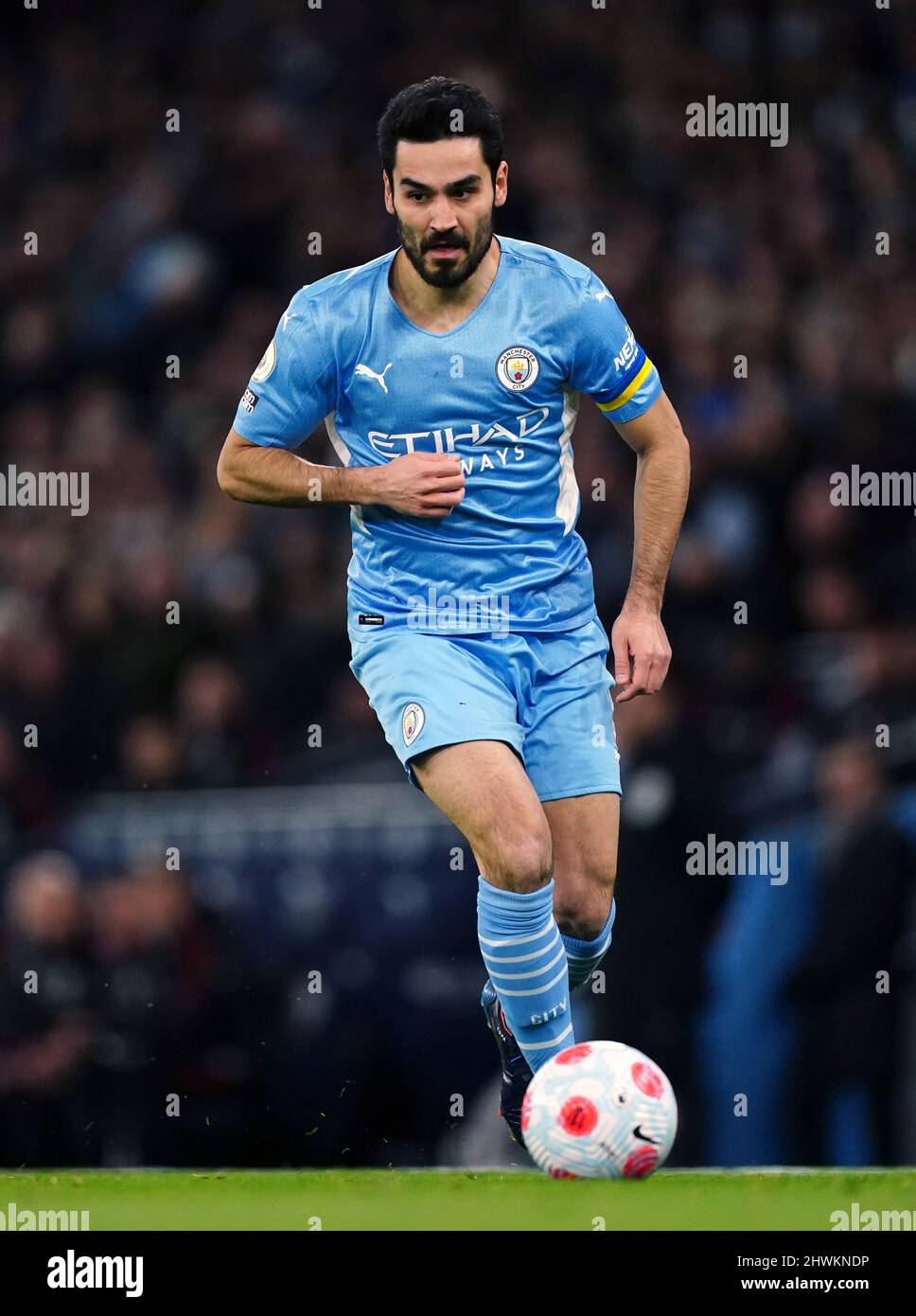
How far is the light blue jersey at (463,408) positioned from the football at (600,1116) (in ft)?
3.87

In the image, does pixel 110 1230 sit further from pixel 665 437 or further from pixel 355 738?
pixel 355 738

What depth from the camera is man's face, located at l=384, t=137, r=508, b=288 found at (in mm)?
5188

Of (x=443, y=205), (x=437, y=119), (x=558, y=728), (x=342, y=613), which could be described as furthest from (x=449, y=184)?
(x=342, y=613)

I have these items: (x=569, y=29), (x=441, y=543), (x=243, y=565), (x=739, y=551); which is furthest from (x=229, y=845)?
(x=569, y=29)

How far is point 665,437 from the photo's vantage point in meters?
5.65

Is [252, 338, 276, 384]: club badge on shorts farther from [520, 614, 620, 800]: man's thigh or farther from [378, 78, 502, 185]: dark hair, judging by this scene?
[520, 614, 620, 800]: man's thigh

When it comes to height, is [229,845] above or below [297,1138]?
above

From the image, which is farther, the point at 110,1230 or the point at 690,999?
the point at 690,999

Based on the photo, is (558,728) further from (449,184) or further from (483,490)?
(449,184)

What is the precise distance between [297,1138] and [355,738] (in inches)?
67.0

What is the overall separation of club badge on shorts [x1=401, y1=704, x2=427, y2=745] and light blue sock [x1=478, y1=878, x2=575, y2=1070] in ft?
1.31

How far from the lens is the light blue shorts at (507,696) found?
17.0 ft

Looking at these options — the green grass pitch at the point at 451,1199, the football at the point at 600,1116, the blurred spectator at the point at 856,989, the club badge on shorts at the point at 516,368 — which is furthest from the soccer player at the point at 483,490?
the blurred spectator at the point at 856,989

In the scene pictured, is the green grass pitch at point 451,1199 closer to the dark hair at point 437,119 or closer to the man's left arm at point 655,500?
the man's left arm at point 655,500
